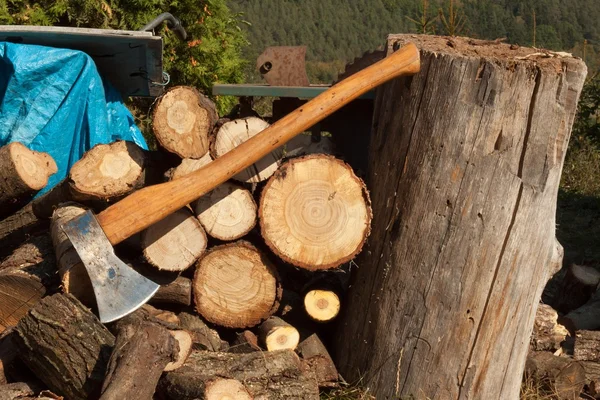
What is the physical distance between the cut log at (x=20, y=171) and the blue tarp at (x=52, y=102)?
0.65 metres

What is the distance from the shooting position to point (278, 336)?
3.64 m

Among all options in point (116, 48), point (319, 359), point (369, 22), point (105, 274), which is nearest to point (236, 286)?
point (319, 359)

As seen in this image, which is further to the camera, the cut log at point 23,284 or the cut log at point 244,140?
the cut log at point 244,140

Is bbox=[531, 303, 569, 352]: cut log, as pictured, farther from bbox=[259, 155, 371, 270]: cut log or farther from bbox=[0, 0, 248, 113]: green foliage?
bbox=[0, 0, 248, 113]: green foliage

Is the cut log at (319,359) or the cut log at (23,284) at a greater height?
the cut log at (23,284)

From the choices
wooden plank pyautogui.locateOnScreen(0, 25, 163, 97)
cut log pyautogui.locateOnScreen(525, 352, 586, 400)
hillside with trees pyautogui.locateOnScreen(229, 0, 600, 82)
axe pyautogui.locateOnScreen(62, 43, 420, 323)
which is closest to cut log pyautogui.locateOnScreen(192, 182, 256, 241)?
axe pyautogui.locateOnScreen(62, 43, 420, 323)

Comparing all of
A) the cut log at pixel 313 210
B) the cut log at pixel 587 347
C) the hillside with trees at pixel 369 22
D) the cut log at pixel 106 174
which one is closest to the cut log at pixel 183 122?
the cut log at pixel 106 174

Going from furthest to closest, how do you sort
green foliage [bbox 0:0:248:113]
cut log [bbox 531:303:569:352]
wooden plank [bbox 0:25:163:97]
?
green foliage [bbox 0:0:248:113]
wooden plank [bbox 0:25:163:97]
cut log [bbox 531:303:569:352]

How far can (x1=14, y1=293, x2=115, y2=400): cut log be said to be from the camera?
10.1 ft

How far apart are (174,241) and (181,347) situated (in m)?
0.60

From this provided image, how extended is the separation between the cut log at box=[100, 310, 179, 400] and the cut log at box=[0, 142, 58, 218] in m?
1.21

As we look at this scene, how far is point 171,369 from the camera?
3.11m

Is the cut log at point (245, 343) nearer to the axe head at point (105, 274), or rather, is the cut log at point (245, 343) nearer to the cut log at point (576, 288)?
the axe head at point (105, 274)

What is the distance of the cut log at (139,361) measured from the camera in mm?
2844
